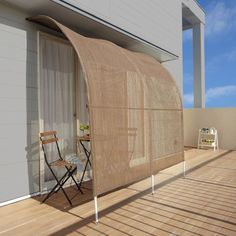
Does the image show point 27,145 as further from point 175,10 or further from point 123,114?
point 175,10

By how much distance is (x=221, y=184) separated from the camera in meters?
4.84

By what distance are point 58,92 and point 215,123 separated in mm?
7401

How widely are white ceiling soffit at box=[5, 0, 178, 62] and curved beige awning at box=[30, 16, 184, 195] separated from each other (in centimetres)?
18

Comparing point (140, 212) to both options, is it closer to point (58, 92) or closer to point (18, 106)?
point (18, 106)

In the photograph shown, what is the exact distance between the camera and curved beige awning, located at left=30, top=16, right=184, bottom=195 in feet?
10.4

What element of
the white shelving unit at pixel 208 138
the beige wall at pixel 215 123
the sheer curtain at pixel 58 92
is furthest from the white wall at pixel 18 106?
the beige wall at pixel 215 123

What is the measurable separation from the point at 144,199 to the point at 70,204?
1.13 m

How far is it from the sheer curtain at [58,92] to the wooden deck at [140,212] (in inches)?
38.4

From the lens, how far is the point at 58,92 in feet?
15.3

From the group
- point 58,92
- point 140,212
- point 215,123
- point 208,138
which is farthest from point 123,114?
point 215,123

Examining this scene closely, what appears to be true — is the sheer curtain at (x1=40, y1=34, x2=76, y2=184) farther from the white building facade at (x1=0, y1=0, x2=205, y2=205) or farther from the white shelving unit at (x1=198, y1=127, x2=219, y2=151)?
the white shelving unit at (x1=198, y1=127, x2=219, y2=151)

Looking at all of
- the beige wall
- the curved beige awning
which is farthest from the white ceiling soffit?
the beige wall

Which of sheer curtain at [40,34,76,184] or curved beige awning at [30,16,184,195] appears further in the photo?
sheer curtain at [40,34,76,184]

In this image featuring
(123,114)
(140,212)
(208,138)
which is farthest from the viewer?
(208,138)
